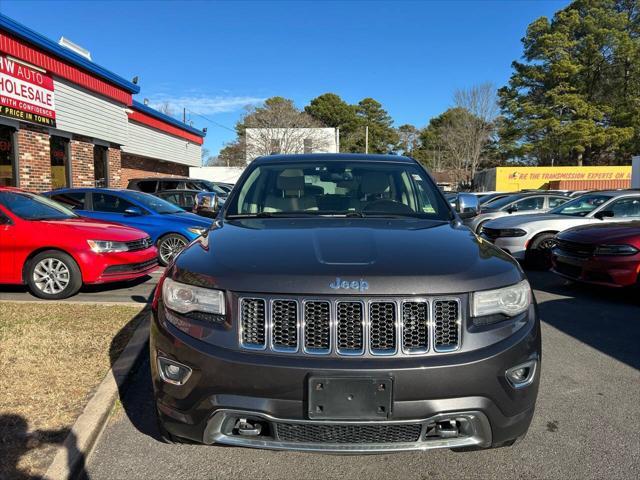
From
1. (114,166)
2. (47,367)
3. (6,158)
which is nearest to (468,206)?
(47,367)

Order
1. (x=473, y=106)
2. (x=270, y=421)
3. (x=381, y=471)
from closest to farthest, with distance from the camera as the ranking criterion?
(x=270, y=421) < (x=381, y=471) < (x=473, y=106)

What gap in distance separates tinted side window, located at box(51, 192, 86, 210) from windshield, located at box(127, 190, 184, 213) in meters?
0.86

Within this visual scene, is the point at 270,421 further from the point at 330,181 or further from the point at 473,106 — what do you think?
the point at 473,106

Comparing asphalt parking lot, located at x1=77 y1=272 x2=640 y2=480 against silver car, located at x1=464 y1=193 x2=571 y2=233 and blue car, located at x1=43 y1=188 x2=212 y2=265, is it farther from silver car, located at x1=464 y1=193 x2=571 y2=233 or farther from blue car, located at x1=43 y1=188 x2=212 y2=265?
silver car, located at x1=464 y1=193 x2=571 y2=233

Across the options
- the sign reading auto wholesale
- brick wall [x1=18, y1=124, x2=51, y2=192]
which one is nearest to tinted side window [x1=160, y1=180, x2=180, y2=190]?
brick wall [x1=18, y1=124, x2=51, y2=192]

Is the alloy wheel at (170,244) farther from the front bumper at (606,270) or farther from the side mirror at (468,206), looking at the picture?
the front bumper at (606,270)

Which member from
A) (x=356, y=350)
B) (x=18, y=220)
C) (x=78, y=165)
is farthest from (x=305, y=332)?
(x=78, y=165)

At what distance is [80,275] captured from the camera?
6.24m

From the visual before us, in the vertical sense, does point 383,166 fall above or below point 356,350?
above

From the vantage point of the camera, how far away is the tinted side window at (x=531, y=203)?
12.8 meters

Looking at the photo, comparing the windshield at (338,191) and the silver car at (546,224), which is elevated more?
the windshield at (338,191)

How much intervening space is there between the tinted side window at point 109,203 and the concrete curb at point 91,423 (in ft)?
19.6

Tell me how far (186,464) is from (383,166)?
2.60 meters

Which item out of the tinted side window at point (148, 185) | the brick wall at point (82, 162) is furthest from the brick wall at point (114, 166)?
the tinted side window at point (148, 185)
